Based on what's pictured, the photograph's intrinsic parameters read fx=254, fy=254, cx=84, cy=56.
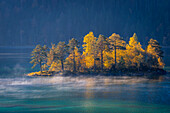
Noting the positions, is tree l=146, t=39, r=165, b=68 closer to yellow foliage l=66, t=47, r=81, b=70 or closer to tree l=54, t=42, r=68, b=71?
yellow foliage l=66, t=47, r=81, b=70

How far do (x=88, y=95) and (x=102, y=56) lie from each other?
31105 mm

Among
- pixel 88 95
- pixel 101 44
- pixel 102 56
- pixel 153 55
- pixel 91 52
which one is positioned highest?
pixel 101 44

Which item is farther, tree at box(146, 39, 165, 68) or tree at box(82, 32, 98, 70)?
tree at box(146, 39, 165, 68)

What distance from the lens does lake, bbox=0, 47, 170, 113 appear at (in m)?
42.1

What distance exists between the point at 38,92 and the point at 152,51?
142ft

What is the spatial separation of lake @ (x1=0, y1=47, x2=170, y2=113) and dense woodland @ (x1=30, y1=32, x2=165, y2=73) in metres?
7.45

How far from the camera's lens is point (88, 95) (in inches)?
2074

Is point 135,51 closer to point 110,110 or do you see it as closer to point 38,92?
point 38,92

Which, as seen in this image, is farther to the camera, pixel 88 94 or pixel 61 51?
pixel 61 51

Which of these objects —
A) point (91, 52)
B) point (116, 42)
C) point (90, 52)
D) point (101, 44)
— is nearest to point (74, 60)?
point (90, 52)

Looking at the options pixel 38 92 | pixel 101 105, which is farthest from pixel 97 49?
pixel 101 105

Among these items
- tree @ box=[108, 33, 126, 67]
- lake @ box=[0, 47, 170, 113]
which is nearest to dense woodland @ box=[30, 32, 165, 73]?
tree @ box=[108, 33, 126, 67]

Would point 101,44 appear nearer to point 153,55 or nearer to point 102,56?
point 102,56

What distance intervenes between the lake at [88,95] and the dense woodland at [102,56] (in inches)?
293
